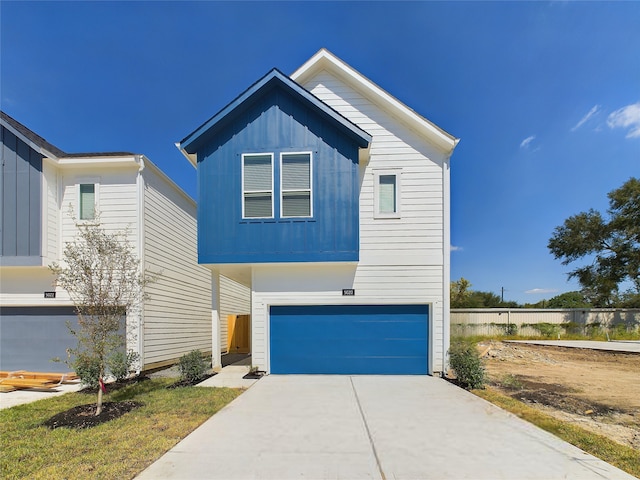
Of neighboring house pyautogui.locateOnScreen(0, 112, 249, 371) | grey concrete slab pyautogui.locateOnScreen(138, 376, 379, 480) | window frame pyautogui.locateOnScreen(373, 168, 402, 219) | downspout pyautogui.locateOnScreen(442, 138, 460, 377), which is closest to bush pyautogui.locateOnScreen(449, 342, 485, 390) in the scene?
downspout pyautogui.locateOnScreen(442, 138, 460, 377)

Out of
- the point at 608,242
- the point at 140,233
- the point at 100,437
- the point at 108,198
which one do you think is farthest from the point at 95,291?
the point at 608,242

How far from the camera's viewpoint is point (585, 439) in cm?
473

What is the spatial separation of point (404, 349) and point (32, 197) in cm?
1120

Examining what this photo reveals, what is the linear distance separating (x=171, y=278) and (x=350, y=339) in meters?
6.73

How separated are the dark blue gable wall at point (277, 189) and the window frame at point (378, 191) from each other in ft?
2.76

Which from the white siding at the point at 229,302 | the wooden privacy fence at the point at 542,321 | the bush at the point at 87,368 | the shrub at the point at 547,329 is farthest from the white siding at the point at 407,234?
the shrub at the point at 547,329

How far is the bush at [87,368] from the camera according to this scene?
20.2 ft

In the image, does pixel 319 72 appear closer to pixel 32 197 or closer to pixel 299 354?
pixel 299 354

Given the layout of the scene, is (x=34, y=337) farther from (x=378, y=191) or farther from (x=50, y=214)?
(x=378, y=191)

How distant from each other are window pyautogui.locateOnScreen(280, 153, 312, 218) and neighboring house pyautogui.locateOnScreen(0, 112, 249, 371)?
4533 mm

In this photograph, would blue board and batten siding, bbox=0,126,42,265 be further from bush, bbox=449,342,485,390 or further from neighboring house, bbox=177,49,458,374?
bush, bbox=449,342,485,390

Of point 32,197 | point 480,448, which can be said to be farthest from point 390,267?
point 32,197

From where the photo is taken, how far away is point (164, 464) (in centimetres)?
386

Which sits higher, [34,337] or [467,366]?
[34,337]
